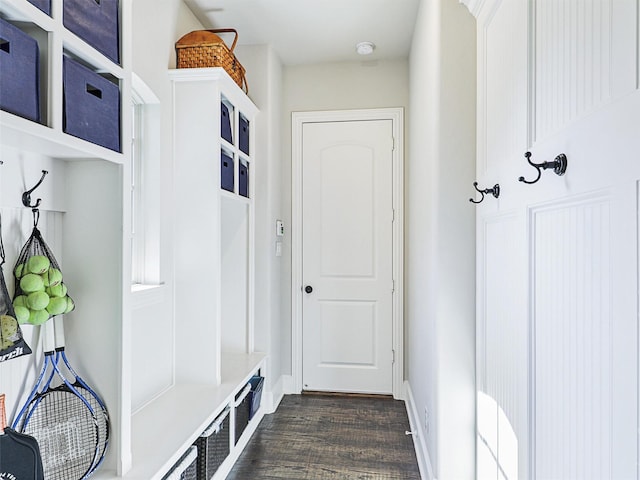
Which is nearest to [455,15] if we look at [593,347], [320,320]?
[593,347]

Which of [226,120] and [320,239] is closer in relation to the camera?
[226,120]

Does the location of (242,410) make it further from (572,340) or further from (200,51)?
(200,51)

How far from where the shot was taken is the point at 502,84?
1.54 meters

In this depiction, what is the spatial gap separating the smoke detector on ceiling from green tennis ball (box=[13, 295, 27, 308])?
285 cm

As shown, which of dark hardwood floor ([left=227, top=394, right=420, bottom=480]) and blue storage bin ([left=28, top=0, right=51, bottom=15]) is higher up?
blue storage bin ([left=28, top=0, right=51, bottom=15])

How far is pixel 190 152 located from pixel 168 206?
34cm

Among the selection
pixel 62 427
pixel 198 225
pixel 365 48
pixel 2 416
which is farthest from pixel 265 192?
pixel 2 416

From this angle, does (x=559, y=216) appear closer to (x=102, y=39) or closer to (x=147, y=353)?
(x=102, y=39)

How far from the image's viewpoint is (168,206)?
233 centimetres

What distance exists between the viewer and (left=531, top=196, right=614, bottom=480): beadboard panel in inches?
33.3

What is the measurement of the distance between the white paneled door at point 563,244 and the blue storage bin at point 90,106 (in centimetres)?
136

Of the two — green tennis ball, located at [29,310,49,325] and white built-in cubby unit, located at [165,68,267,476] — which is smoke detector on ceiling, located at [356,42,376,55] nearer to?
white built-in cubby unit, located at [165,68,267,476]

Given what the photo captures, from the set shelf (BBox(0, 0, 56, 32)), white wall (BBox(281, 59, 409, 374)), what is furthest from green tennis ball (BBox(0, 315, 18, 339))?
white wall (BBox(281, 59, 409, 374))

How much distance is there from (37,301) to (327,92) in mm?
2921
